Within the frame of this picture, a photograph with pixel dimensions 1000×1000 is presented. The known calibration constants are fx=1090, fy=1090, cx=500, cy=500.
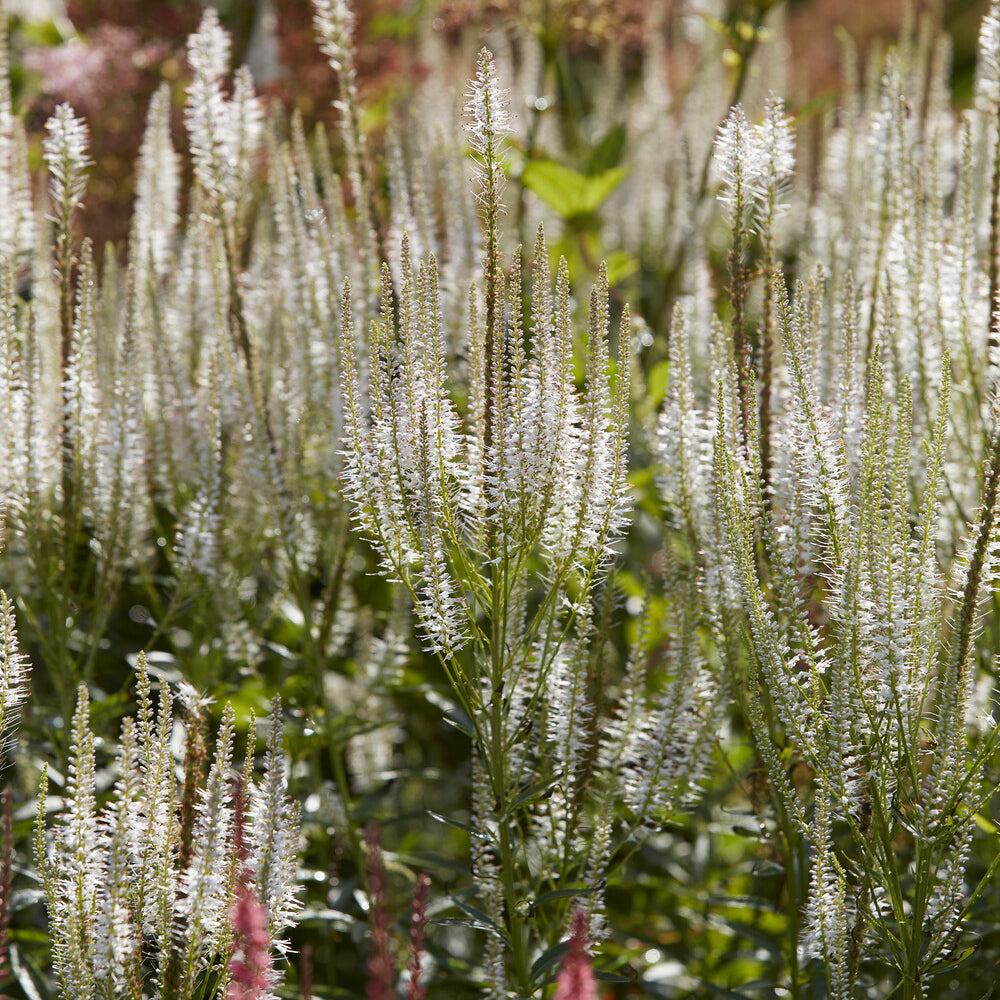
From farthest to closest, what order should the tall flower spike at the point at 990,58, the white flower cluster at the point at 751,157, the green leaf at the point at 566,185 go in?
the green leaf at the point at 566,185 → the tall flower spike at the point at 990,58 → the white flower cluster at the point at 751,157

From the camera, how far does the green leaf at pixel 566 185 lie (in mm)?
2883

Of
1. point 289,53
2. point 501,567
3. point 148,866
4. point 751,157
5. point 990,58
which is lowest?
point 148,866

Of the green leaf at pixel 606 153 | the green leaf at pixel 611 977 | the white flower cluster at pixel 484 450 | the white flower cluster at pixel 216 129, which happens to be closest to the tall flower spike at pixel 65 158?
the white flower cluster at pixel 216 129

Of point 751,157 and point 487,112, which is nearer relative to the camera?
point 487,112

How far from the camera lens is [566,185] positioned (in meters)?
2.95

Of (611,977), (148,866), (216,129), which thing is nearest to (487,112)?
(216,129)

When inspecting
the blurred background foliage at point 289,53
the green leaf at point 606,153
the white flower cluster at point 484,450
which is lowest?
the white flower cluster at point 484,450

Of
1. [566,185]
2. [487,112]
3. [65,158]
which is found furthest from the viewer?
[566,185]

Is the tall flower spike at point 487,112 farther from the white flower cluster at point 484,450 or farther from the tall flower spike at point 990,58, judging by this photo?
the tall flower spike at point 990,58

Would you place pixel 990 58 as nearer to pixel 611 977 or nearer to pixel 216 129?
pixel 216 129

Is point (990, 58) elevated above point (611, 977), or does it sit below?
above

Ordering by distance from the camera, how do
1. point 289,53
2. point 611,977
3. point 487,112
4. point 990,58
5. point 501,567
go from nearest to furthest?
point 487,112, point 501,567, point 611,977, point 990,58, point 289,53

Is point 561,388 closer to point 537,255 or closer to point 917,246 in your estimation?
point 537,255

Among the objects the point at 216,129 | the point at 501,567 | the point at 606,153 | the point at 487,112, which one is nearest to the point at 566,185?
the point at 606,153
